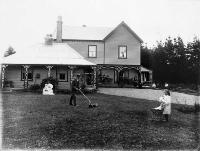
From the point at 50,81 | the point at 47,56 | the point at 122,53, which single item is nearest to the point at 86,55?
the point at 122,53

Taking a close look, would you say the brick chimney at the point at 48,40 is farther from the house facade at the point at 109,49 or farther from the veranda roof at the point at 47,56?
the house facade at the point at 109,49

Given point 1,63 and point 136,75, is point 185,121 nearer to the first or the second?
point 1,63

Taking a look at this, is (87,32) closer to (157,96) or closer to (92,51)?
(92,51)

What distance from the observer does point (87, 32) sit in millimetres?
37281

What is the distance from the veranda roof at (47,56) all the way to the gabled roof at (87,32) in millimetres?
3290

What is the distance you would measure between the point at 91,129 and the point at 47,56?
794 inches

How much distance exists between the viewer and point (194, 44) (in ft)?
138

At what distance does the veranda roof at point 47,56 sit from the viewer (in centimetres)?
2927

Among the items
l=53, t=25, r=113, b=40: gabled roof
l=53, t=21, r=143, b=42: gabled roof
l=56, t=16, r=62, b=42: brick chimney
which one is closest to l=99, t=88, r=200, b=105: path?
l=53, t=21, r=143, b=42: gabled roof

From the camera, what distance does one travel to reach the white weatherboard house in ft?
99.0

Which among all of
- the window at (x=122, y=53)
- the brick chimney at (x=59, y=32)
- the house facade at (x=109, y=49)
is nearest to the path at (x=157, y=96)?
the house facade at (x=109, y=49)

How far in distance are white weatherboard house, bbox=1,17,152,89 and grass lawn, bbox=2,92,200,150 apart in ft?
46.9

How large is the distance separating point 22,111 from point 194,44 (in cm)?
3228

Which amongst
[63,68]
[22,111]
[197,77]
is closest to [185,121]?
[22,111]
